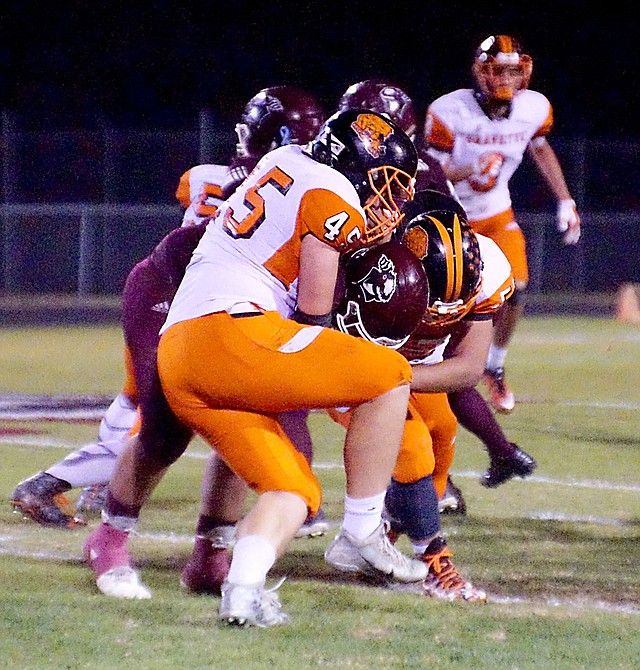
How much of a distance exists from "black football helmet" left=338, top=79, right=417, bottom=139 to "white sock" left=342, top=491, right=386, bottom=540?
5.50 ft

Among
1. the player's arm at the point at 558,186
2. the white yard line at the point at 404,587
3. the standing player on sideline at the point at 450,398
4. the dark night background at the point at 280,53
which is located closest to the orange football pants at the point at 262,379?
the white yard line at the point at 404,587

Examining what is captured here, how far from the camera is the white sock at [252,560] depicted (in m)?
3.37

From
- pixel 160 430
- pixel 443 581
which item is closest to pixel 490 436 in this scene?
pixel 443 581

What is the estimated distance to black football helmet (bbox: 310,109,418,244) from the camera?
11.6 feet

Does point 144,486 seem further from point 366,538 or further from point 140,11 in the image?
point 140,11

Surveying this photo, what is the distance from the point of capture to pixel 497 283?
13.6ft

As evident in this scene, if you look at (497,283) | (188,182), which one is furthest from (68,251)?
(497,283)

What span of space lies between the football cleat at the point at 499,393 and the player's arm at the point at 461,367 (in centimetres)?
318

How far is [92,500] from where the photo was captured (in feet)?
16.8

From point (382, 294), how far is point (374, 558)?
2.44ft

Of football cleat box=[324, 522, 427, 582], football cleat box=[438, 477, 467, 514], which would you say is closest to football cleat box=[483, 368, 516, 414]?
football cleat box=[438, 477, 467, 514]

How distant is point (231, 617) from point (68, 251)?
15.3m

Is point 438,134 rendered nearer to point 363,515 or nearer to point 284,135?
point 284,135

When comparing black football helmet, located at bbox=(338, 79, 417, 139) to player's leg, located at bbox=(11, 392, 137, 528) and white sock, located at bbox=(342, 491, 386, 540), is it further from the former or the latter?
white sock, located at bbox=(342, 491, 386, 540)
